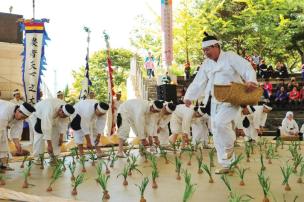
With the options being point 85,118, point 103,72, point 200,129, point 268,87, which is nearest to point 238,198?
point 85,118

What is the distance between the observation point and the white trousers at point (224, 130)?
5.80 m

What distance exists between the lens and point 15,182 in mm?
5410

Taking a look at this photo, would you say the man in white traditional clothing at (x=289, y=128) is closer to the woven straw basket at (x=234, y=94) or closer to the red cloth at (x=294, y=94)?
the red cloth at (x=294, y=94)

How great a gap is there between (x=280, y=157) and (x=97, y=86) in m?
23.5

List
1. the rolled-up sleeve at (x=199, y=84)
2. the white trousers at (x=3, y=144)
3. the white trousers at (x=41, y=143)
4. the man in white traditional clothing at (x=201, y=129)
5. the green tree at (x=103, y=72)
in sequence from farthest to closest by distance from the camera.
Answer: the green tree at (x=103, y=72) < the man in white traditional clothing at (x=201, y=129) < the white trousers at (x=41, y=143) < the rolled-up sleeve at (x=199, y=84) < the white trousers at (x=3, y=144)

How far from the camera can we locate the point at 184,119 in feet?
30.3

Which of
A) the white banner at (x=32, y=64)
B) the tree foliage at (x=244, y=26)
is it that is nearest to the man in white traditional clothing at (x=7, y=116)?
the white banner at (x=32, y=64)

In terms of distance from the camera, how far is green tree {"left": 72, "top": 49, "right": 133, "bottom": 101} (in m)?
30.1

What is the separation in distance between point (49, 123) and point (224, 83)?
2.80 metres

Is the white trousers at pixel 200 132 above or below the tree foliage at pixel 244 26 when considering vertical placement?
below

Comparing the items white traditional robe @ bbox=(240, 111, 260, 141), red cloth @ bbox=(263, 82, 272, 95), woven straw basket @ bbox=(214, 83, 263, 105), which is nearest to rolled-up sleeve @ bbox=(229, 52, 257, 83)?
woven straw basket @ bbox=(214, 83, 263, 105)

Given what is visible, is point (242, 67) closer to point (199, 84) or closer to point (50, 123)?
point (199, 84)

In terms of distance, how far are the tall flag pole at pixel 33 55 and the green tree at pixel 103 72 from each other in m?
20.5

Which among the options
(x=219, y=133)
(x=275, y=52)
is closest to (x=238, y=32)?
(x=275, y=52)
